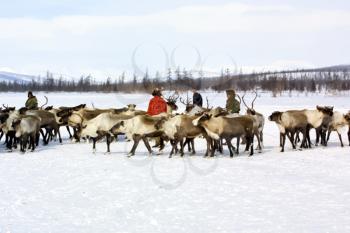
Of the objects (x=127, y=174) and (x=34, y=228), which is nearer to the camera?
(x=34, y=228)

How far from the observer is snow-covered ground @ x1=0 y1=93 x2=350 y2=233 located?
7.23 m

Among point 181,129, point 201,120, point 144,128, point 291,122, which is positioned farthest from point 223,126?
point 291,122

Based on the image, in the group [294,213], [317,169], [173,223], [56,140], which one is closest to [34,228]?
[173,223]

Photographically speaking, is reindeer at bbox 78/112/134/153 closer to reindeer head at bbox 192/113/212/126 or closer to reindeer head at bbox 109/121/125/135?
reindeer head at bbox 109/121/125/135

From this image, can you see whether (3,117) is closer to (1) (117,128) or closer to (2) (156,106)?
(1) (117,128)

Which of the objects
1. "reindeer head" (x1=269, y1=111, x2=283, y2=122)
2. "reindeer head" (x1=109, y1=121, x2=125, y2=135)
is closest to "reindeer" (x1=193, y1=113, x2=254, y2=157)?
"reindeer head" (x1=269, y1=111, x2=283, y2=122)

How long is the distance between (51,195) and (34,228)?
2.08 m

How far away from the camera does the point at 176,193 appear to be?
905 centimetres

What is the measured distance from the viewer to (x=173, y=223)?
23.8 feet

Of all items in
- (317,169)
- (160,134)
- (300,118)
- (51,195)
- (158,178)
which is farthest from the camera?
(300,118)

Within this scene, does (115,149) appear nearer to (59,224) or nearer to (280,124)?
(280,124)

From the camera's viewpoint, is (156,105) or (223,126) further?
(156,105)

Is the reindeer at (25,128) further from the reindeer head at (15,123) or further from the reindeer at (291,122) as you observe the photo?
the reindeer at (291,122)

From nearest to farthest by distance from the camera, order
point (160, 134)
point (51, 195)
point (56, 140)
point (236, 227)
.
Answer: point (236, 227) → point (51, 195) → point (160, 134) → point (56, 140)
